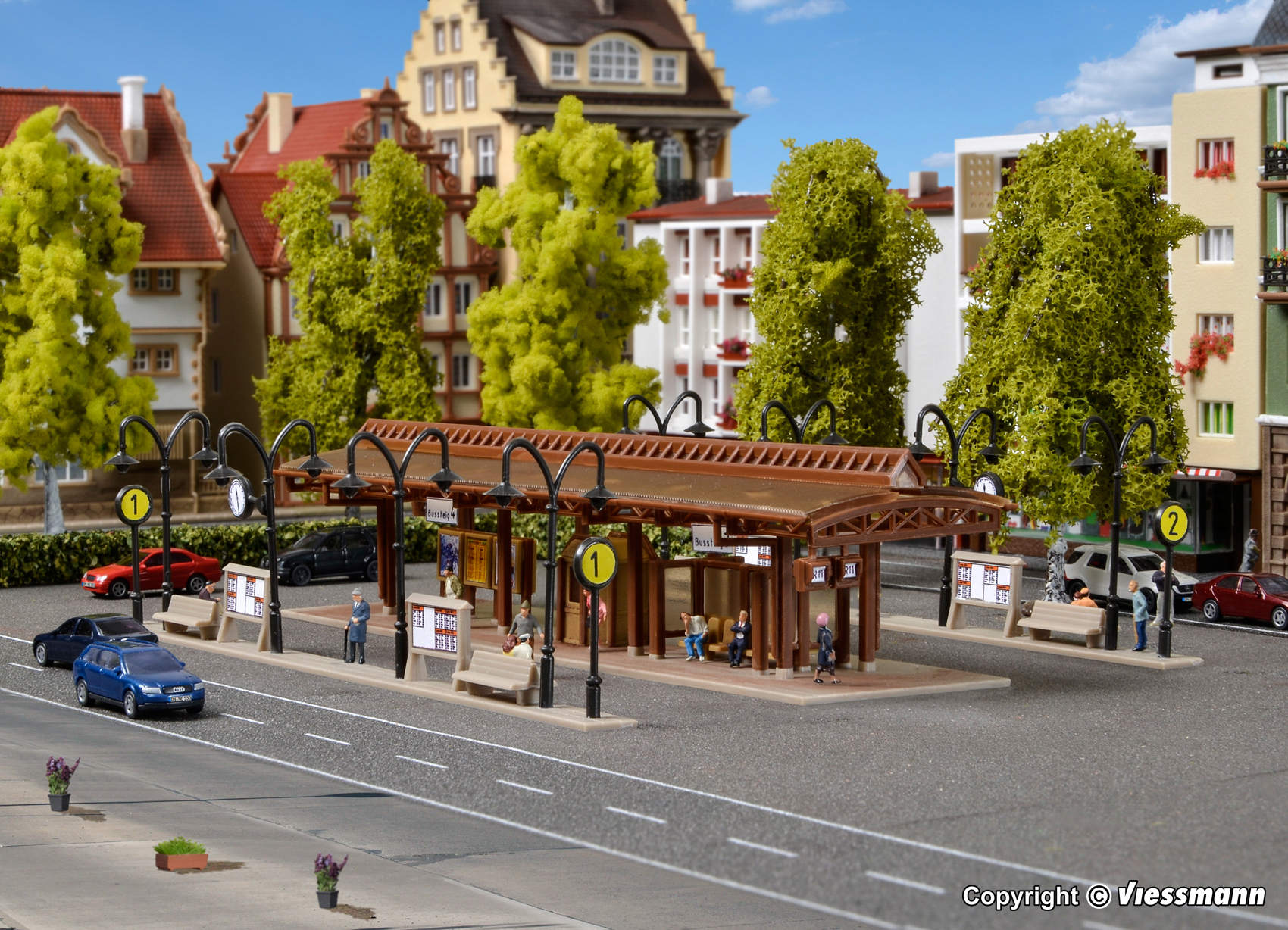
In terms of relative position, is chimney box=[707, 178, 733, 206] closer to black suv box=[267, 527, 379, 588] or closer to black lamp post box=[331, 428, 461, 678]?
black suv box=[267, 527, 379, 588]

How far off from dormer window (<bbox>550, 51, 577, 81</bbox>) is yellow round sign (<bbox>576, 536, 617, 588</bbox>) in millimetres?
49527

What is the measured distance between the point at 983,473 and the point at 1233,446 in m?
12.9

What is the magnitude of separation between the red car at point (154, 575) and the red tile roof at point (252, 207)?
22.2 m

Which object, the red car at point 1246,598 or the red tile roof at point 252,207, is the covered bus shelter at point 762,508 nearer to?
the red car at point 1246,598

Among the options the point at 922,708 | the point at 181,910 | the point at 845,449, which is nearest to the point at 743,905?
the point at 181,910

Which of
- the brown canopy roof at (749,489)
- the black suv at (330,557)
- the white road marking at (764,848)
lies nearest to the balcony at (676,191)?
the black suv at (330,557)

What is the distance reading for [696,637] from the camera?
118ft

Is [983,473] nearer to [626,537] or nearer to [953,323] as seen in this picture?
[626,537]

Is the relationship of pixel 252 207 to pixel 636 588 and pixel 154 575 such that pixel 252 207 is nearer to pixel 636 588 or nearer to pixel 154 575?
pixel 154 575

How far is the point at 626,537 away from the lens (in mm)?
37406

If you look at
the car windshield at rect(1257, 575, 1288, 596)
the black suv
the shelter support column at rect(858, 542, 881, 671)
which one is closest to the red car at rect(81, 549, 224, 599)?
the black suv

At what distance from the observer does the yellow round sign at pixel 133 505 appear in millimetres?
39750

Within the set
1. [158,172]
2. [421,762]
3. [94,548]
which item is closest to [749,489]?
[421,762]

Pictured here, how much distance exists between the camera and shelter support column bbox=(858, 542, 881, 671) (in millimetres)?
34469
